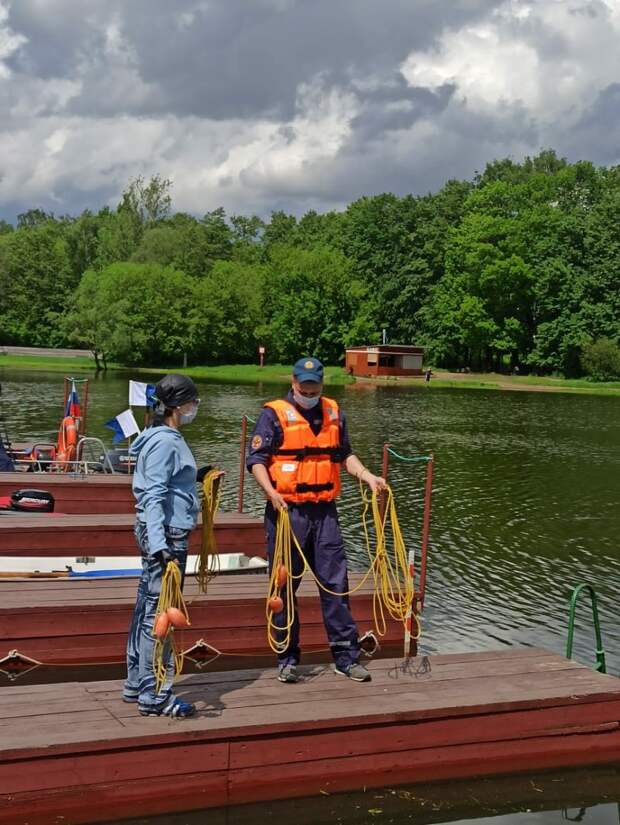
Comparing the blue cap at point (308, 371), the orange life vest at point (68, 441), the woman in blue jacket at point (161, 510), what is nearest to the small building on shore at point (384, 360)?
the orange life vest at point (68, 441)

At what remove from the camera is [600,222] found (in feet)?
277

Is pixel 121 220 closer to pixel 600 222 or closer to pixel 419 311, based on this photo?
pixel 419 311

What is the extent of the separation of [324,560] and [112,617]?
10.6 ft

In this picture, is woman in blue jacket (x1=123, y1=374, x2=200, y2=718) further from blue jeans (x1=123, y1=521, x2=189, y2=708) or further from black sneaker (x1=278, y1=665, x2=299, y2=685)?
black sneaker (x1=278, y1=665, x2=299, y2=685)

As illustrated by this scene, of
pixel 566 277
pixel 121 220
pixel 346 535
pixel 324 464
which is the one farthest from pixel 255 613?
pixel 121 220

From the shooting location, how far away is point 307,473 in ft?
23.9

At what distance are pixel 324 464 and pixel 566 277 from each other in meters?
80.7

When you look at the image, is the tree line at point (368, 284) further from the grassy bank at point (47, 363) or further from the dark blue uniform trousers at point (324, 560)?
the dark blue uniform trousers at point (324, 560)

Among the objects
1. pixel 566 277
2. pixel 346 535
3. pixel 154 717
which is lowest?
pixel 346 535

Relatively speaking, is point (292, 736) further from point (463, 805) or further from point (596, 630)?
point (596, 630)

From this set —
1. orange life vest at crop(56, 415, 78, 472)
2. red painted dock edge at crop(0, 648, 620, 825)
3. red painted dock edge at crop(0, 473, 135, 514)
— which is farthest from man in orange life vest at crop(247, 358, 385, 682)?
orange life vest at crop(56, 415, 78, 472)

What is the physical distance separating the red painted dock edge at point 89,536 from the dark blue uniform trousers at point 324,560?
574cm

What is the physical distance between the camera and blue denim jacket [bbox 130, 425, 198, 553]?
20.8 ft

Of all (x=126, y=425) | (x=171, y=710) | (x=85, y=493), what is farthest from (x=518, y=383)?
(x=171, y=710)
